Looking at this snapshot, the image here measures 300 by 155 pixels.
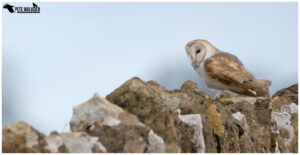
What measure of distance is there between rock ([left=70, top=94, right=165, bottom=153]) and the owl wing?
8.64ft

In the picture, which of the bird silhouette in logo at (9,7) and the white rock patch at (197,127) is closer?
the white rock patch at (197,127)

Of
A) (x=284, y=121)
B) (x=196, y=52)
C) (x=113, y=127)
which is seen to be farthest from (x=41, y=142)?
(x=284, y=121)

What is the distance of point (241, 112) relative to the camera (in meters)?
7.99

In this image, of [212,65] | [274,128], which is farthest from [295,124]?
[212,65]

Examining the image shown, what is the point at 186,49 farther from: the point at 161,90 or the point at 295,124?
the point at 295,124

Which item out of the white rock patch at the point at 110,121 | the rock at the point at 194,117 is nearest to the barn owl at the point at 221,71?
the rock at the point at 194,117

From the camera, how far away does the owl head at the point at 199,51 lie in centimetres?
787

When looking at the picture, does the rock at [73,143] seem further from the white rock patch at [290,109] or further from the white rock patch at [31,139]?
the white rock patch at [290,109]

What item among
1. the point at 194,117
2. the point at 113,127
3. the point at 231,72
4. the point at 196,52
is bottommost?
the point at 194,117

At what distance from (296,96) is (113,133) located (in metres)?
6.03

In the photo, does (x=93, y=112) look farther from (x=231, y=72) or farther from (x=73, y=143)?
(x=231, y=72)

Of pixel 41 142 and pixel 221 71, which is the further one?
pixel 221 71

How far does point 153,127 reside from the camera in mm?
5430

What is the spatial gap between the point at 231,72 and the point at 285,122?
231cm
